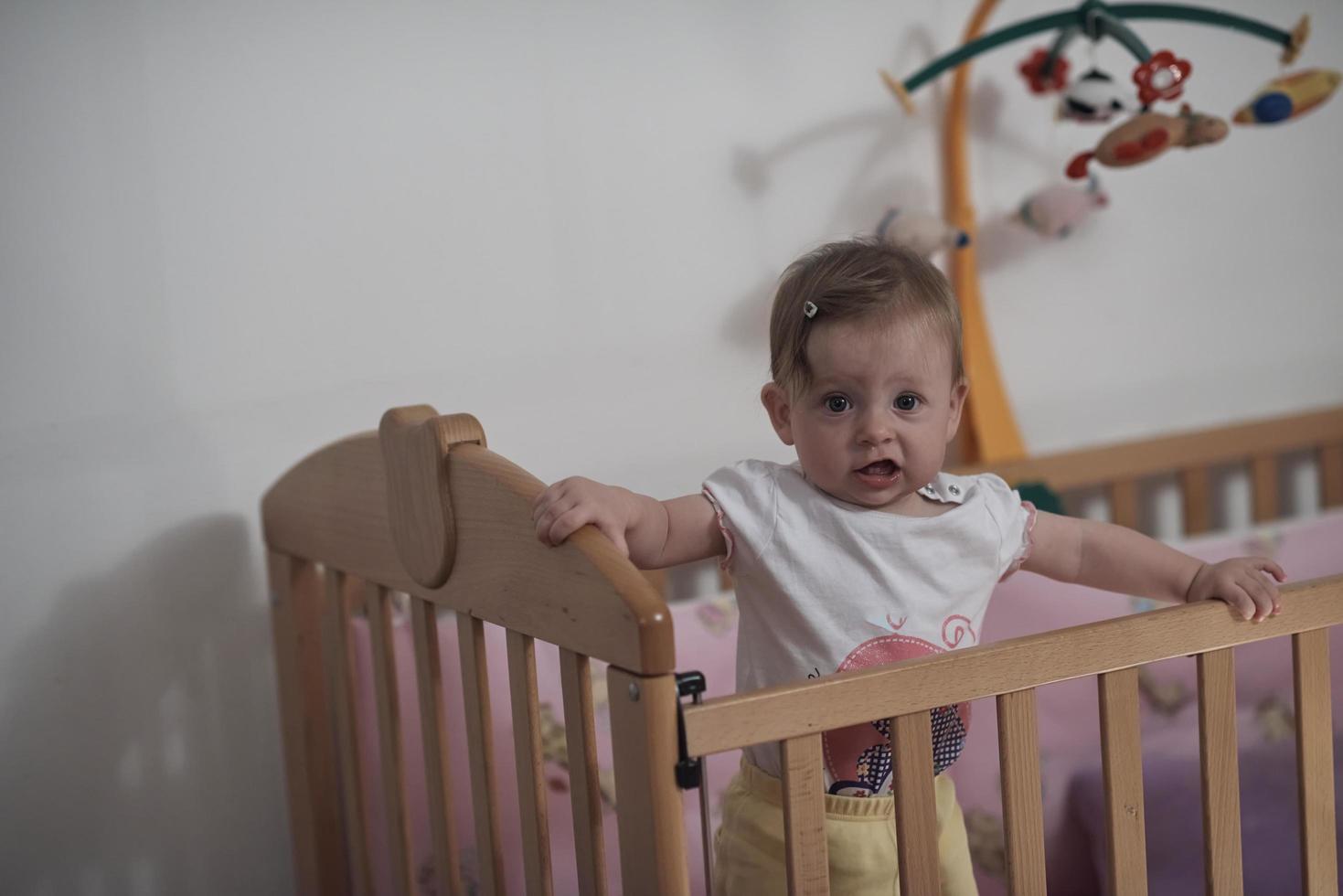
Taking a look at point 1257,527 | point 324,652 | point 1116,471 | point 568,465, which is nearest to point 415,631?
point 324,652

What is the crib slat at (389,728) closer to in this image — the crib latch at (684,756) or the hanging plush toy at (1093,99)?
the crib latch at (684,756)

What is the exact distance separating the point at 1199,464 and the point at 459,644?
4.07 ft

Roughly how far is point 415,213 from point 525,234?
0.13m

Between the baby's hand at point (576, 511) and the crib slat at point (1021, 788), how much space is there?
0.28 meters

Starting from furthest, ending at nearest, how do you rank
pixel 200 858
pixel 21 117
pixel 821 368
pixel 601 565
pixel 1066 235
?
pixel 1066 235
pixel 200 858
pixel 21 117
pixel 821 368
pixel 601 565

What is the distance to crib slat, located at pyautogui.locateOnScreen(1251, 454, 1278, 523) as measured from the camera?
1904 mm

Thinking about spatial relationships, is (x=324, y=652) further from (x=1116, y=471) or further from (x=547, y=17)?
(x=1116, y=471)

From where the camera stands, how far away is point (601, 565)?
0.80m

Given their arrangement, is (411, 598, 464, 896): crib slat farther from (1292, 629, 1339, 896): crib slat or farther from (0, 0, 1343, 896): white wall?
(1292, 629, 1339, 896): crib slat

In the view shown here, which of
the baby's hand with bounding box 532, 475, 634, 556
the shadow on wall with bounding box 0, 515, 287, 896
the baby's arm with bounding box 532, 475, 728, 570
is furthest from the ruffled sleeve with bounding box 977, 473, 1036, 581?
the shadow on wall with bounding box 0, 515, 287, 896

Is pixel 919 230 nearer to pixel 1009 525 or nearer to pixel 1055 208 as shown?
pixel 1055 208

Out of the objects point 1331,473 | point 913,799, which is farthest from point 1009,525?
point 1331,473

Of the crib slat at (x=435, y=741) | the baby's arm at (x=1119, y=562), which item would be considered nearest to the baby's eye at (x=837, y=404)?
the baby's arm at (x=1119, y=562)

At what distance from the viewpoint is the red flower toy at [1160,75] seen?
1.42 meters
